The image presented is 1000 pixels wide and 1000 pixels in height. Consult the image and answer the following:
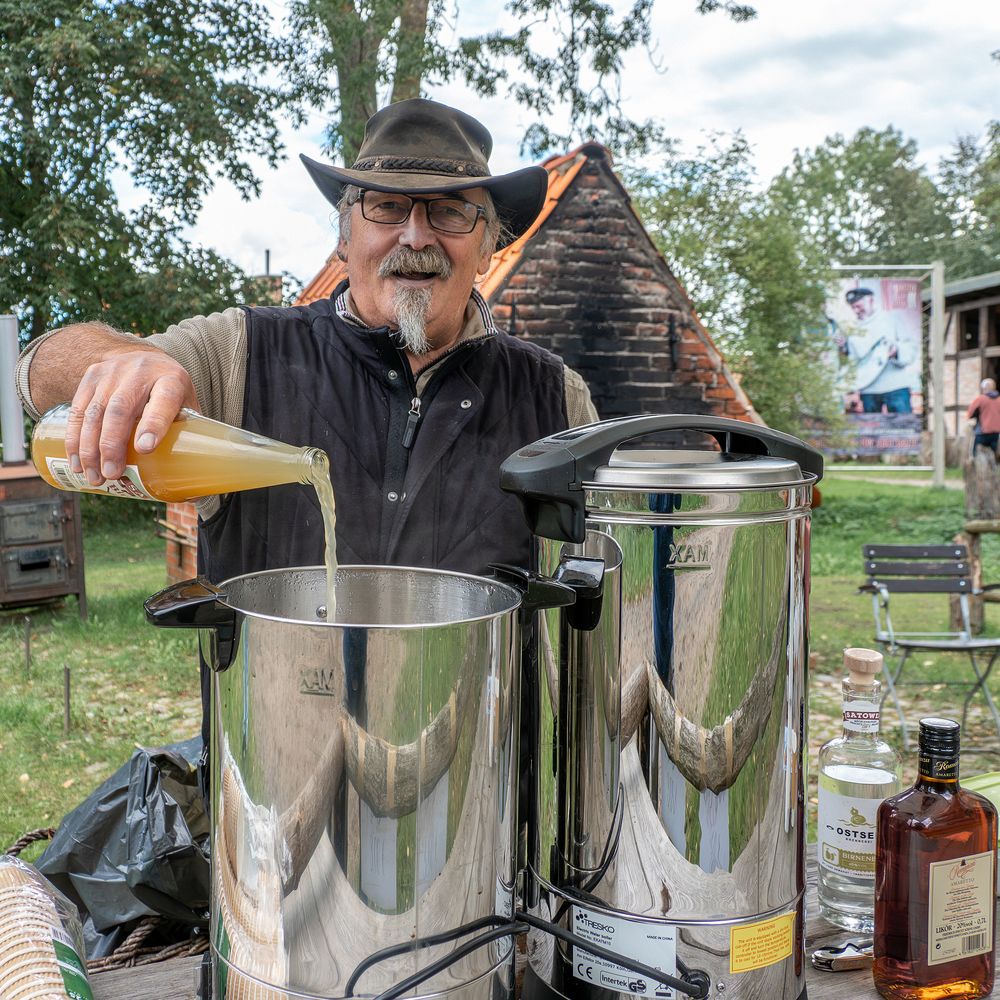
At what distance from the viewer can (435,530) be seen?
6.53 feet

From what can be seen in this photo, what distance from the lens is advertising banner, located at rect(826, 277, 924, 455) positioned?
20453mm

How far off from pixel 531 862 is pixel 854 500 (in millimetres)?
16061

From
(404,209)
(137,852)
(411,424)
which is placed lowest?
(137,852)

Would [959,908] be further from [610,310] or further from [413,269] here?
[610,310]

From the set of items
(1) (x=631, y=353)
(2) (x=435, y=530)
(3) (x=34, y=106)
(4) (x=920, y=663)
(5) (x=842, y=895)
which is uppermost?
(3) (x=34, y=106)

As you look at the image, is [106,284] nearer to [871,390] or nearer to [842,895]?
[842,895]

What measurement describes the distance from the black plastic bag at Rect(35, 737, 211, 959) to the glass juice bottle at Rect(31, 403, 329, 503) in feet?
2.76

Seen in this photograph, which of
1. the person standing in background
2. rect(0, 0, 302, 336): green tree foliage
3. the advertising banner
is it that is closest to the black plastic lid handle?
rect(0, 0, 302, 336): green tree foliage

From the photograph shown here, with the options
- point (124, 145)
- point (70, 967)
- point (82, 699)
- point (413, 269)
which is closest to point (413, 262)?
point (413, 269)

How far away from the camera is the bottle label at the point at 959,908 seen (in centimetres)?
100

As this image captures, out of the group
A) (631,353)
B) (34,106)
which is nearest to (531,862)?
(631,353)

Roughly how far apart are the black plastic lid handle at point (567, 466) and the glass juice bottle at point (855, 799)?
387 mm

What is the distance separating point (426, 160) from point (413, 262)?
0.21 meters

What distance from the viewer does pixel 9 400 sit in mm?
7414
